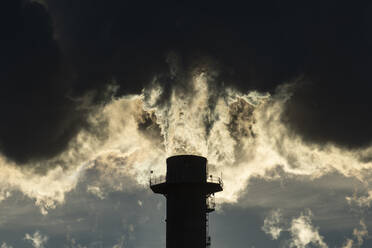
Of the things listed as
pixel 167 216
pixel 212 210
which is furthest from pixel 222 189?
pixel 167 216

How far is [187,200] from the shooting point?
56.7m

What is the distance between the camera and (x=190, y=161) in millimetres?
57438

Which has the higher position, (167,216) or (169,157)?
(169,157)

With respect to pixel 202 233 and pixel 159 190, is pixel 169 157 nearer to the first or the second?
pixel 159 190

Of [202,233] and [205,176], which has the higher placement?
[205,176]

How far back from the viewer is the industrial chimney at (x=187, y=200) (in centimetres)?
5606

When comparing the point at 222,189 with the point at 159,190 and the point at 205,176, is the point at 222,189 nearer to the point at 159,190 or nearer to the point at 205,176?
the point at 205,176

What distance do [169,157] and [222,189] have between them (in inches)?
247

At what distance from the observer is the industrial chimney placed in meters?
56.1

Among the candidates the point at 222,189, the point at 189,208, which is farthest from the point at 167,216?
the point at 222,189

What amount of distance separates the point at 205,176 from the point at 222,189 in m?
2.56

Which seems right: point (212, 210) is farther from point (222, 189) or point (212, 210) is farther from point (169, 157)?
point (169, 157)

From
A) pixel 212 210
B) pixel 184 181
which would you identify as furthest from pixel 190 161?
pixel 212 210

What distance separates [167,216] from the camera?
5766 cm
